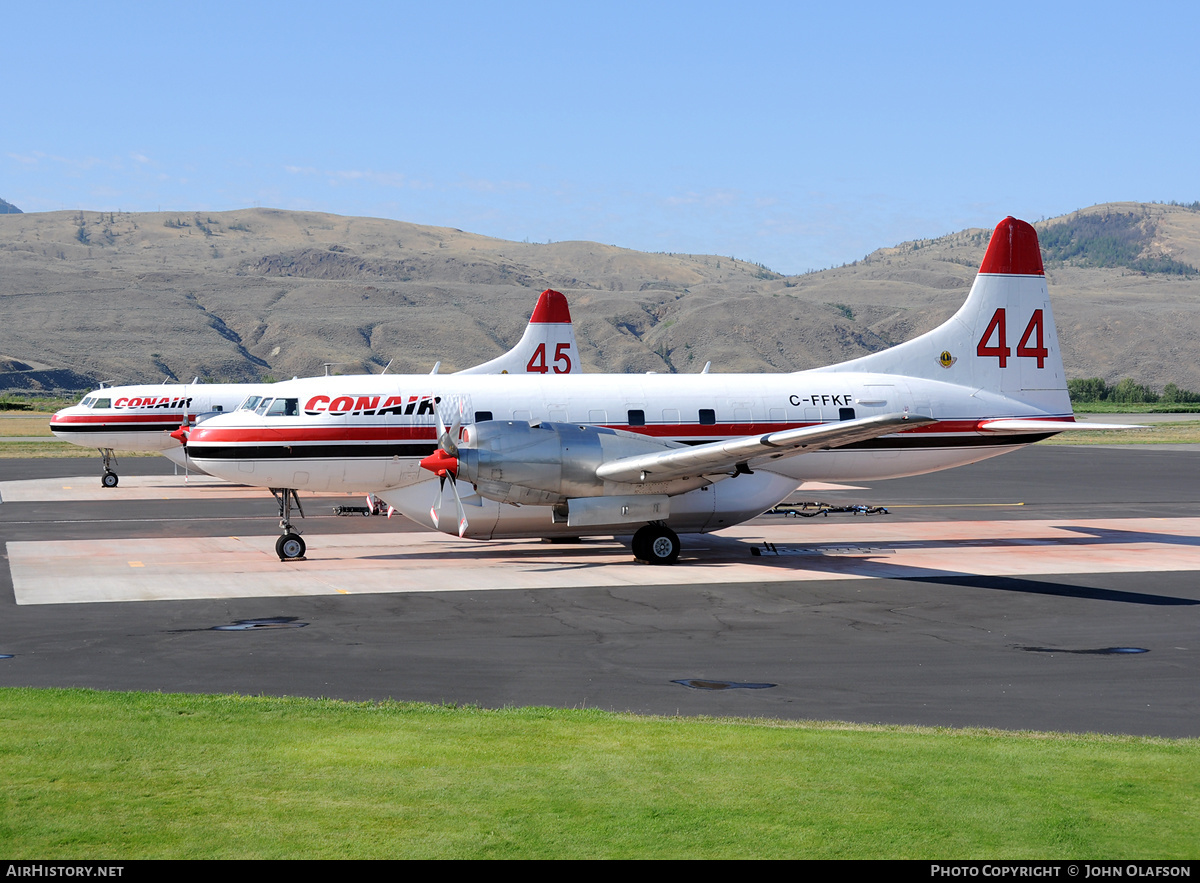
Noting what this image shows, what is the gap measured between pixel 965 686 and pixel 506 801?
7232 mm

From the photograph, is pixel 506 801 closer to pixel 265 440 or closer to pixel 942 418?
pixel 265 440

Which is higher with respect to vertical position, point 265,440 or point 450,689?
point 265,440

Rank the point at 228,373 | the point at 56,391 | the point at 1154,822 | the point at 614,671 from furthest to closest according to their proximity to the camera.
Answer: the point at 228,373
the point at 56,391
the point at 614,671
the point at 1154,822

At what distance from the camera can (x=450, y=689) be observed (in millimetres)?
12734

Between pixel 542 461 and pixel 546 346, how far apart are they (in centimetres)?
1629

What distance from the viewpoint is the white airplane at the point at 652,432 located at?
22.1 meters

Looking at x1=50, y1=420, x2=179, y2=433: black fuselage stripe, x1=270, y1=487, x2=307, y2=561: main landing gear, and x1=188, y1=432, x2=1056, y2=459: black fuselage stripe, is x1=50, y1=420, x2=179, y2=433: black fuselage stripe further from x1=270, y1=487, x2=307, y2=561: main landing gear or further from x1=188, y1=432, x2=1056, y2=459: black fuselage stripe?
x1=270, y1=487, x2=307, y2=561: main landing gear

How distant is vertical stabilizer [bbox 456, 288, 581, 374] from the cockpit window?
1418 centimetres

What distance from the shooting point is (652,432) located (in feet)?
82.2

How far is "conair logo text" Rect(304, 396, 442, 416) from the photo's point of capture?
2369cm

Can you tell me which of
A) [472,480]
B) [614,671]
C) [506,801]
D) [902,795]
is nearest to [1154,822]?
[902,795]

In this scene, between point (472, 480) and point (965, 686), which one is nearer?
point (965, 686)

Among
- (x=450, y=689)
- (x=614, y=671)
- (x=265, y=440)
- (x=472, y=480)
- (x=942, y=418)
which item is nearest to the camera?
(x=450, y=689)

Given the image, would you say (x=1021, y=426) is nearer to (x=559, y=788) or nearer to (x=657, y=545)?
(x=657, y=545)
